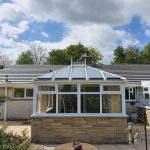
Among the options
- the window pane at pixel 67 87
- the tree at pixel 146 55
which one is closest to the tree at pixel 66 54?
the tree at pixel 146 55

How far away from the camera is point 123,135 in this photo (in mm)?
13648

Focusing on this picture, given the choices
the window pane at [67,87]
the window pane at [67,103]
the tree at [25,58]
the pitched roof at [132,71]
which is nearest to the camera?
the window pane at [67,103]

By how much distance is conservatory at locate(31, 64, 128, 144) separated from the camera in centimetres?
1368

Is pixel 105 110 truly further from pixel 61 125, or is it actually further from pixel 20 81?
pixel 20 81

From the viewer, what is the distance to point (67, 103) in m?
14.0

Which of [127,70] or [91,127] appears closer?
[91,127]

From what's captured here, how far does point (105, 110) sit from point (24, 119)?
1080 cm

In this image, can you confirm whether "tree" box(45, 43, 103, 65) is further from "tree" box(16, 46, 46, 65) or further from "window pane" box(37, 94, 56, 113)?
"window pane" box(37, 94, 56, 113)

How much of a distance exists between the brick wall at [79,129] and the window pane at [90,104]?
0.44 m

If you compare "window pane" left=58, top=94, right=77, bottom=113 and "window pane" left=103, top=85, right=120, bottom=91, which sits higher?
"window pane" left=103, top=85, right=120, bottom=91

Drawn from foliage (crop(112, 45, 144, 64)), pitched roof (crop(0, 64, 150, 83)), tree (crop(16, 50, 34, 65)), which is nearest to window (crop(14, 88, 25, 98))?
pitched roof (crop(0, 64, 150, 83))

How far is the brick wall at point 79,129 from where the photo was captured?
13648 mm

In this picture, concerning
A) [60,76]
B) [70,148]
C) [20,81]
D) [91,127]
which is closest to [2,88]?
[20,81]

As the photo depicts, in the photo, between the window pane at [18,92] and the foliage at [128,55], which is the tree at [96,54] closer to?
the foliage at [128,55]
